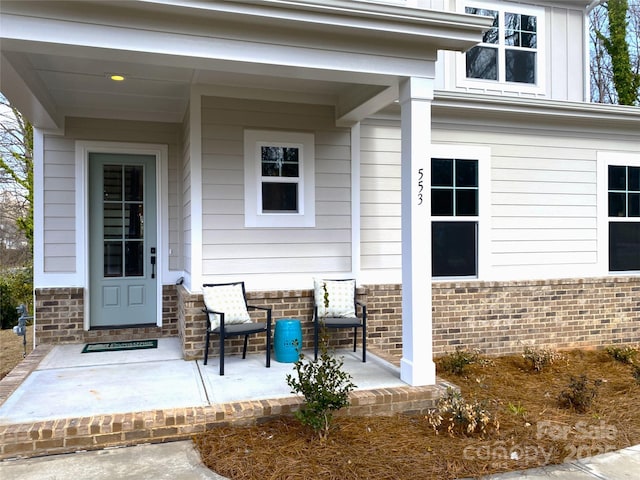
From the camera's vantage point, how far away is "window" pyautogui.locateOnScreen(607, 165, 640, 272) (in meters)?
6.46

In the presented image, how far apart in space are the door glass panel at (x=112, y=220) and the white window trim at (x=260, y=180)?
5.68 feet

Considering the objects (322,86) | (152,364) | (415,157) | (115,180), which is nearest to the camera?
(415,157)

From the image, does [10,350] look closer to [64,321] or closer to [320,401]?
[64,321]

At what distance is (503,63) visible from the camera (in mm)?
6320

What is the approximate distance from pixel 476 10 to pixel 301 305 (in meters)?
4.60

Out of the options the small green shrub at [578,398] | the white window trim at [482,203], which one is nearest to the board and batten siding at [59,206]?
the white window trim at [482,203]

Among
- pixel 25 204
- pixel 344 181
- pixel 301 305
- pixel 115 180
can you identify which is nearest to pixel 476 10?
pixel 344 181

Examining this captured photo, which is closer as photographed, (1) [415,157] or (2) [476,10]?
(1) [415,157]

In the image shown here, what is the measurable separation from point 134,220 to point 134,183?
0.44 metres

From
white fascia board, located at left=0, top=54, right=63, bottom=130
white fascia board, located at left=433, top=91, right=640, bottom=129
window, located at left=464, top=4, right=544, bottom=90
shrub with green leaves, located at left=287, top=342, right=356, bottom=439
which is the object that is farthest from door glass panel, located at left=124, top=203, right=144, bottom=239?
window, located at left=464, top=4, right=544, bottom=90

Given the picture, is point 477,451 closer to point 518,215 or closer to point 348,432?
point 348,432

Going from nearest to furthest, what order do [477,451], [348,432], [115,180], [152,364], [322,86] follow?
[477,451] → [348,432] → [152,364] → [322,86] → [115,180]

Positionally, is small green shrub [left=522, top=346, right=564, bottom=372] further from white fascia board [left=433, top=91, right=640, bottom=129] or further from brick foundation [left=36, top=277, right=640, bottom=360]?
white fascia board [left=433, top=91, right=640, bottom=129]

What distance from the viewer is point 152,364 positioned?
4473 mm
